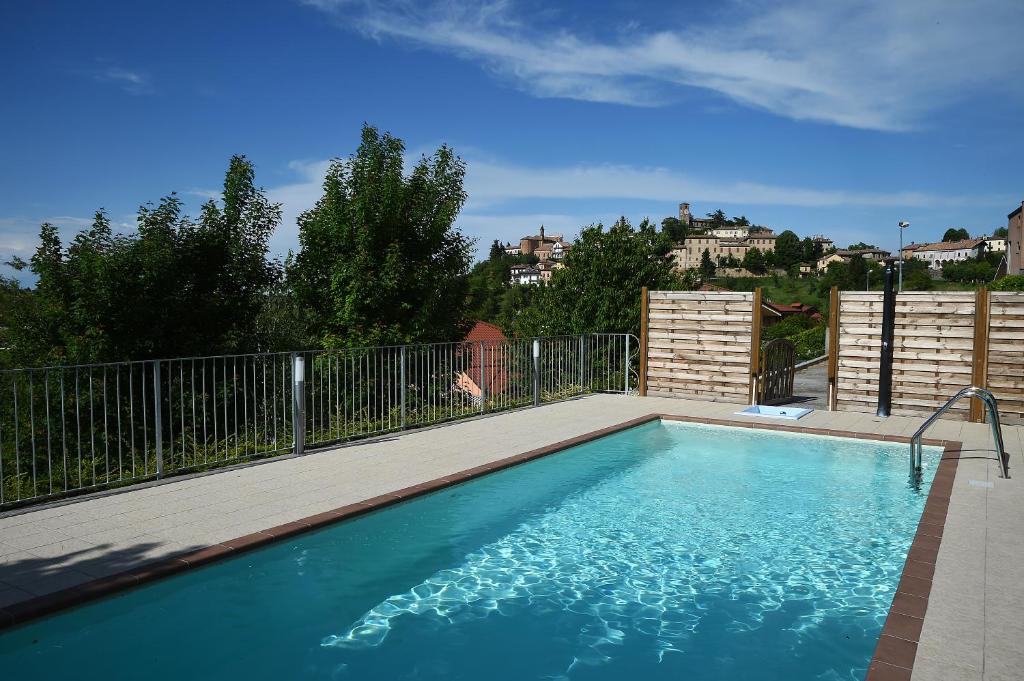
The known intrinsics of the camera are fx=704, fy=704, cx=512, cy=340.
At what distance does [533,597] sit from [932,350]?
900 centimetres

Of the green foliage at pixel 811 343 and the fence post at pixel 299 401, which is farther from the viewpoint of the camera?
the green foliage at pixel 811 343

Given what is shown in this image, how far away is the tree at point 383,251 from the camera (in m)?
13.3

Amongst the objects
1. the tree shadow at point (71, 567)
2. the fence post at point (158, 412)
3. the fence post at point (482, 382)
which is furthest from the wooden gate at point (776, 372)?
the tree shadow at point (71, 567)

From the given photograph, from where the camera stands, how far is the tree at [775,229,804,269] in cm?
13405

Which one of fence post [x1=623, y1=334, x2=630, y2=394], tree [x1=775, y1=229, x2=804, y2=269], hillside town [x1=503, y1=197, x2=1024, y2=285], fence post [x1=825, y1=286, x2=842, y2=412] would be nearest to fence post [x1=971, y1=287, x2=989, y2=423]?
fence post [x1=825, y1=286, x2=842, y2=412]

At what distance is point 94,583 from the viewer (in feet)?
14.0

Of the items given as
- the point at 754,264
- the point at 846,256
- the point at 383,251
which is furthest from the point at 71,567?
the point at 846,256

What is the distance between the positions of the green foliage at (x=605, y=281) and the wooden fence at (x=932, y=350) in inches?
195

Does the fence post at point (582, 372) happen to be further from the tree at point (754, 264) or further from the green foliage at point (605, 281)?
the tree at point (754, 264)

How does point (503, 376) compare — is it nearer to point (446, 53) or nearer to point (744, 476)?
point (744, 476)

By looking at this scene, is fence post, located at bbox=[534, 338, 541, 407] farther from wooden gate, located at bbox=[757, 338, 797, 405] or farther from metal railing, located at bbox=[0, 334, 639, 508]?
wooden gate, located at bbox=[757, 338, 797, 405]

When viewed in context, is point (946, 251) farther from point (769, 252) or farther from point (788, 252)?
point (769, 252)

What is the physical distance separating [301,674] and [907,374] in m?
10.6

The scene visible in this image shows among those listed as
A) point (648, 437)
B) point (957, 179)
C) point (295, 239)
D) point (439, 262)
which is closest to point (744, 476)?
point (648, 437)
